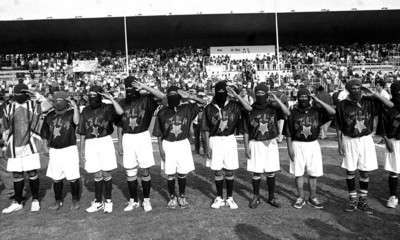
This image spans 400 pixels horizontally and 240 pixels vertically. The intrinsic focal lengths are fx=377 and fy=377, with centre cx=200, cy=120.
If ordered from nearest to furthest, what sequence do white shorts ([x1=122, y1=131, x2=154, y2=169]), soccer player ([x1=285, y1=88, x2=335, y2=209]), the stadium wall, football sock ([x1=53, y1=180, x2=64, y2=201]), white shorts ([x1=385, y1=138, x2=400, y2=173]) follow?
white shorts ([x1=385, y1=138, x2=400, y2=173]) → soccer player ([x1=285, y1=88, x2=335, y2=209]) → white shorts ([x1=122, y1=131, x2=154, y2=169]) → football sock ([x1=53, y1=180, x2=64, y2=201]) → the stadium wall

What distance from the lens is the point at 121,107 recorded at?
6742 millimetres

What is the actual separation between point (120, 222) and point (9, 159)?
2.56m

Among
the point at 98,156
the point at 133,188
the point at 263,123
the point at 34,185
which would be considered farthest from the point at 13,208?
the point at 263,123

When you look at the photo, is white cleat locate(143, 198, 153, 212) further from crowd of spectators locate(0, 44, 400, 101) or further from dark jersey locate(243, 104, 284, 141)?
crowd of spectators locate(0, 44, 400, 101)

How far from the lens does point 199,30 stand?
3656 cm

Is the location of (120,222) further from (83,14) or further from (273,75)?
(83,14)

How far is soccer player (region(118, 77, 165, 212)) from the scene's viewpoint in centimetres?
665

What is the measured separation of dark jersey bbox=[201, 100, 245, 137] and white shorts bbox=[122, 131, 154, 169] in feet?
3.62

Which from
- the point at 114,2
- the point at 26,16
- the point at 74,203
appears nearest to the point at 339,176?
the point at 74,203

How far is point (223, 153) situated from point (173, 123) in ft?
3.40

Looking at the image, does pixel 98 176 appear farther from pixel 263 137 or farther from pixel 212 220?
pixel 263 137

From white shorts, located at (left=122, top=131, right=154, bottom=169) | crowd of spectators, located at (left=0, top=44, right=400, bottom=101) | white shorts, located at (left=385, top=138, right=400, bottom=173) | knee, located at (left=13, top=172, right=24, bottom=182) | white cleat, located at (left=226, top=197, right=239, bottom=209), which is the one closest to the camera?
white shorts, located at (left=385, top=138, right=400, bottom=173)

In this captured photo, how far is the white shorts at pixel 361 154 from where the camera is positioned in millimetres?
6318

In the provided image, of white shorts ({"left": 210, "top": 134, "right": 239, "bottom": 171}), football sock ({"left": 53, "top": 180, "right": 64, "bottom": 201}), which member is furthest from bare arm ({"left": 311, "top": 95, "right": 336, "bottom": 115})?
football sock ({"left": 53, "top": 180, "right": 64, "bottom": 201})
